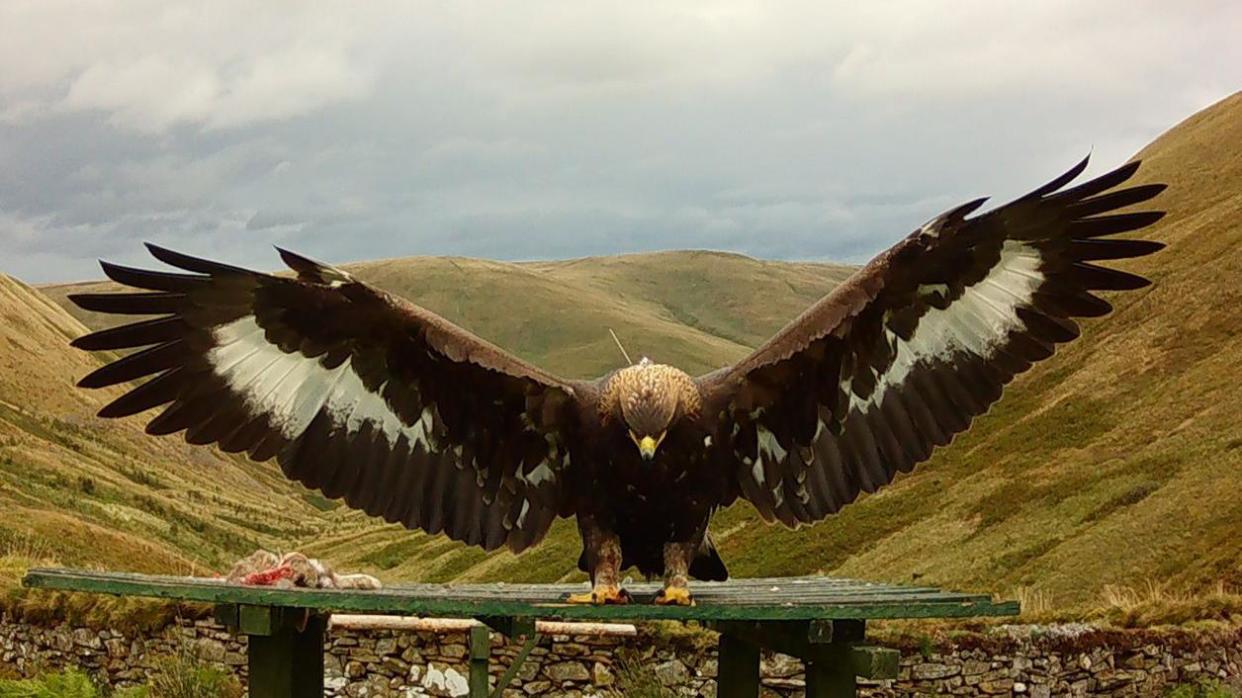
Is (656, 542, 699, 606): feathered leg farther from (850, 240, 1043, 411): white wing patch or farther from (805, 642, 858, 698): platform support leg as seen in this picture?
(850, 240, 1043, 411): white wing patch

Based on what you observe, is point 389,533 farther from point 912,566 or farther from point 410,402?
point 410,402

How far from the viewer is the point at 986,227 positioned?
23.8 ft

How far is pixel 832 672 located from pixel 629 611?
145 centimetres

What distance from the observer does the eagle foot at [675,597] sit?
6512 mm

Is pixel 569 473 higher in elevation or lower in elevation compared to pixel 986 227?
lower

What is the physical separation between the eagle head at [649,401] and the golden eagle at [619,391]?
1cm

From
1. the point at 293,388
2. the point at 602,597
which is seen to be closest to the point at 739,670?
the point at 602,597

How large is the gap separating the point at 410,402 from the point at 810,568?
29.3 metres

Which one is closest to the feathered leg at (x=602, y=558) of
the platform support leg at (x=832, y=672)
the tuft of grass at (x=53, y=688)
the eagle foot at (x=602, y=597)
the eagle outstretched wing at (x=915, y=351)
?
the eagle foot at (x=602, y=597)

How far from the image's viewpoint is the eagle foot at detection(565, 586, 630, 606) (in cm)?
639

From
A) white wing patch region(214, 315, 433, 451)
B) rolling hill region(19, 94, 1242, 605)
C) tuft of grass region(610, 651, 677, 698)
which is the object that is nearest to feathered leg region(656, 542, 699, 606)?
white wing patch region(214, 315, 433, 451)

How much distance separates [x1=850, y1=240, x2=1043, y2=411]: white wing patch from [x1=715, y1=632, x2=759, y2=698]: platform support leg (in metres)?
1.61

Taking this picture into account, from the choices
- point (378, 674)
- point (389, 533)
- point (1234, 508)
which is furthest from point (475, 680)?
point (389, 533)

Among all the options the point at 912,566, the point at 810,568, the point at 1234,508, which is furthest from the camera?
the point at 810,568
